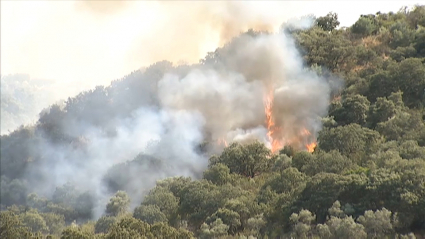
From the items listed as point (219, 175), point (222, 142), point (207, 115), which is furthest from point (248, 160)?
point (207, 115)

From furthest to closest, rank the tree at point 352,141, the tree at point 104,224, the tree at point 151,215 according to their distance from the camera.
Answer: the tree at point 104,224
the tree at point 352,141
the tree at point 151,215

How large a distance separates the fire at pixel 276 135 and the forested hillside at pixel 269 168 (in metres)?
3.07

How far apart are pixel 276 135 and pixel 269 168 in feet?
36.9

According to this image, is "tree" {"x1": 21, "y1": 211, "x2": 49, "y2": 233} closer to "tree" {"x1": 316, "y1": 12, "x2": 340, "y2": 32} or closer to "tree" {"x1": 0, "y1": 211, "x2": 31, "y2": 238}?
"tree" {"x1": 0, "y1": 211, "x2": 31, "y2": 238}

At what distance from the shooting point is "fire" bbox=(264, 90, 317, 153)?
6040 cm

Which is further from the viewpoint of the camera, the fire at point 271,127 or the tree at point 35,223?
the fire at point 271,127

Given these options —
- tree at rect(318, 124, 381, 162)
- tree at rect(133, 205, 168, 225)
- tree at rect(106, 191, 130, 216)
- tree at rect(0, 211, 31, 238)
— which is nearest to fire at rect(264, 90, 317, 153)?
tree at rect(318, 124, 381, 162)

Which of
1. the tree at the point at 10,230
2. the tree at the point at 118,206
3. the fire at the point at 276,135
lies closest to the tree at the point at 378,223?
the tree at the point at 10,230

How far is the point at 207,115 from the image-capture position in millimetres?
71875

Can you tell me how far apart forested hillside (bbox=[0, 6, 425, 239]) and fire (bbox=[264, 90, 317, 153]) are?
307cm

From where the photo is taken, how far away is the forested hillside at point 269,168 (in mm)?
34750

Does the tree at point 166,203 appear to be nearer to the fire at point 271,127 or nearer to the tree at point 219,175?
the tree at point 219,175

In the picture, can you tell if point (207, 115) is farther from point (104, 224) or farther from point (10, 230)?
point (10, 230)

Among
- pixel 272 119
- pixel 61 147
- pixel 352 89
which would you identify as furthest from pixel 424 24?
pixel 61 147
